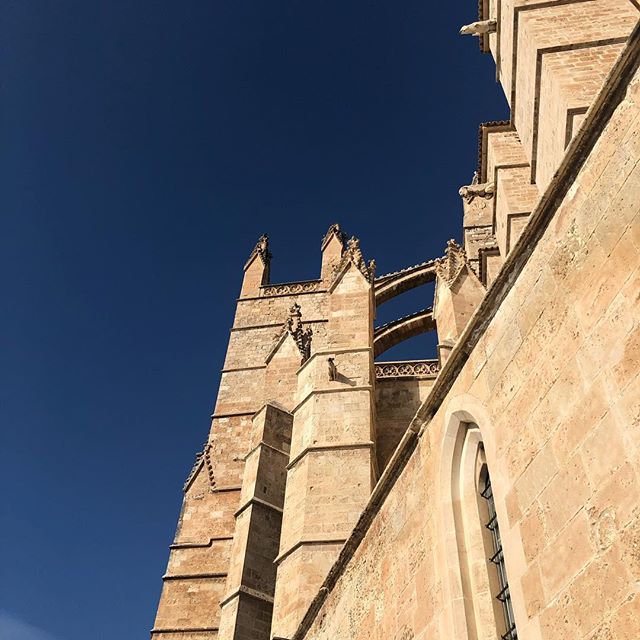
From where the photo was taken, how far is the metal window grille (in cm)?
336

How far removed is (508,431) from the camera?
130 inches

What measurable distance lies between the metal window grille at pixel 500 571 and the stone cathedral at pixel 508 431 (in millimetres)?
10

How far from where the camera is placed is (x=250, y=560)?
888 cm

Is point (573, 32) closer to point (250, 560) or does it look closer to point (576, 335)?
point (576, 335)

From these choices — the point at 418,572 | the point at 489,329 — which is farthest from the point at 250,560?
the point at 489,329

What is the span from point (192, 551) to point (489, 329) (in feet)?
35.9

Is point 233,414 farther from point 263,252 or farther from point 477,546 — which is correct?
point 477,546

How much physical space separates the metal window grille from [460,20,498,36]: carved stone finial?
30.6ft

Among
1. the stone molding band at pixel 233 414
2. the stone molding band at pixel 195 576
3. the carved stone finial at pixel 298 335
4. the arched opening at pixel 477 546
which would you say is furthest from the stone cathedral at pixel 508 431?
the stone molding band at pixel 233 414

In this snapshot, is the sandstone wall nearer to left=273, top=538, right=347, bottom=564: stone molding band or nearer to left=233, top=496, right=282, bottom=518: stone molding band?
left=273, top=538, right=347, bottom=564: stone molding band

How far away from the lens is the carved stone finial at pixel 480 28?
35.2ft

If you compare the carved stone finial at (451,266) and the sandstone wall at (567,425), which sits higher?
the carved stone finial at (451,266)

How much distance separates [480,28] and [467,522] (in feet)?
31.8

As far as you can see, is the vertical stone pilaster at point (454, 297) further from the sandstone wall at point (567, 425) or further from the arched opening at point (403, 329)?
the sandstone wall at point (567, 425)
